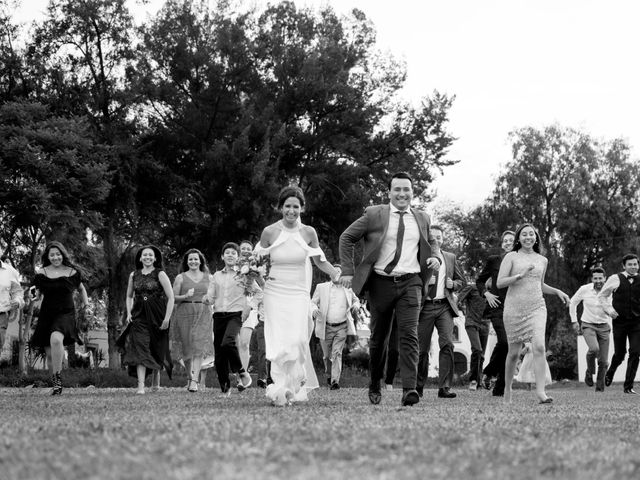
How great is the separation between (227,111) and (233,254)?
2487 cm

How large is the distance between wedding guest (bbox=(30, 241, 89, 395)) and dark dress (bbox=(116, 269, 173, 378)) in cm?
93

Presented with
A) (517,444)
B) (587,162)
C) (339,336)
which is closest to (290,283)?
(517,444)

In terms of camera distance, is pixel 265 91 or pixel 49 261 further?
pixel 265 91

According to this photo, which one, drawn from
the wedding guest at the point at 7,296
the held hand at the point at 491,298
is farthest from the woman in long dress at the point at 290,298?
the wedding guest at the point at 7,296

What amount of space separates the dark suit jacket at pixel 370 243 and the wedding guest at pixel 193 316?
22.8 feet

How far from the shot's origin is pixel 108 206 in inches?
1524

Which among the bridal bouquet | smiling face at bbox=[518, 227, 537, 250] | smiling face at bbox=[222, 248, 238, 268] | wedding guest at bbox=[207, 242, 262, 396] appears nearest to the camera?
the bridal bouquet

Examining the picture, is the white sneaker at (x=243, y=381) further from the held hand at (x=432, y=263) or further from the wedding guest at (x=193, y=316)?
the held hand at (x=432, y=263)

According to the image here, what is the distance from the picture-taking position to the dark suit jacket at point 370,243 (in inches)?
432

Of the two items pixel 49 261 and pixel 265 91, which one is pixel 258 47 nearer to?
pixel 265 91

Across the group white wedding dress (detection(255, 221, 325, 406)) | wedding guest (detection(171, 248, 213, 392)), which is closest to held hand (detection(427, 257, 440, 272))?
white wedding dress (detection(255, 221, 325, 406))

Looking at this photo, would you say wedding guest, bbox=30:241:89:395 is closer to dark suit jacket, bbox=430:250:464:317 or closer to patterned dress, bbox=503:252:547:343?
dark suit jacket, bbox=430:250:464:317

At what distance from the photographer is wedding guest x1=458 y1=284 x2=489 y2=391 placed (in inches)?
796

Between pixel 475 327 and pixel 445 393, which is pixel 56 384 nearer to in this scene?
pixel 445 393
